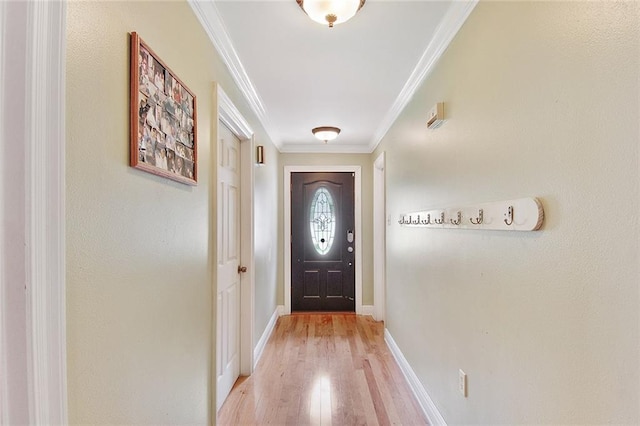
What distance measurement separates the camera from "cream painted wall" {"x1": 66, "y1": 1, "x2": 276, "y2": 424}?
84 cm

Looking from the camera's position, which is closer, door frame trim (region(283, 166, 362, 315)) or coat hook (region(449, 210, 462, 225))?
coat hook (region(449, 210, 462, 225))

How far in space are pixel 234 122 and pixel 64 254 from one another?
1791 mm

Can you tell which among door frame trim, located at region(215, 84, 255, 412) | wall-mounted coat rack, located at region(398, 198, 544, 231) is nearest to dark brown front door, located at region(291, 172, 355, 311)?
door frame trim, located at region(215, 84, 255, 412)

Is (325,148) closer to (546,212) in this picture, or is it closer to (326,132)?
(326,132)

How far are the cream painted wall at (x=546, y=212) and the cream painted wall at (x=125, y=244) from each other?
4.21ft

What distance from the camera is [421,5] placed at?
165 centimetres

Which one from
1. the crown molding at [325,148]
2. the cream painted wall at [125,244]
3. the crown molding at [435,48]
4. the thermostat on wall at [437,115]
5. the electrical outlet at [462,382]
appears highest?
the crown molding at [435,48]

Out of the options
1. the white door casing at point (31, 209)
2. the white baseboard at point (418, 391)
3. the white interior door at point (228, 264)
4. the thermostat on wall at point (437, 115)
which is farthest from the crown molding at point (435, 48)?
the white baseboard at point (418, 391)

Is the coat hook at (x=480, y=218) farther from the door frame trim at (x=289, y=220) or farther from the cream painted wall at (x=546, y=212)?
the door frame trim at (x=289, y=220)

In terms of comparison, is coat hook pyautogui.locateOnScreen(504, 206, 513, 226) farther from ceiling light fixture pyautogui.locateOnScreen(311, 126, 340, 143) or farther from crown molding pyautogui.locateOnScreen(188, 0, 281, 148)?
ceiling light fixture pyautogui.locateOnScreen(311, 126, 340, 143)

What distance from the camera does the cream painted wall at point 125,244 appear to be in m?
0.84

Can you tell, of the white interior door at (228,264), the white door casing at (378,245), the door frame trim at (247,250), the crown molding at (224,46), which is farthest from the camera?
the white door casing at (378,245)

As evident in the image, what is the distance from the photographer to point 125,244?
104 cm

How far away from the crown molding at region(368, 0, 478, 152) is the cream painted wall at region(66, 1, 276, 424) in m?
1.25
